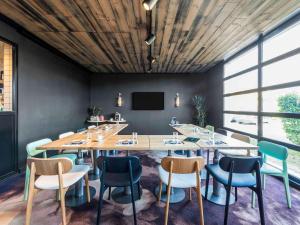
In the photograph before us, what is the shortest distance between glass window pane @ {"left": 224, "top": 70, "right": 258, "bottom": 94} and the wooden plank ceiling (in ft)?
2.55

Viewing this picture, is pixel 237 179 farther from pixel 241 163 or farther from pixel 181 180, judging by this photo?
pixel 181 180

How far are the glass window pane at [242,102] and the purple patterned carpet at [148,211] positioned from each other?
188 centimetres

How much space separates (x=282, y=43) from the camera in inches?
117

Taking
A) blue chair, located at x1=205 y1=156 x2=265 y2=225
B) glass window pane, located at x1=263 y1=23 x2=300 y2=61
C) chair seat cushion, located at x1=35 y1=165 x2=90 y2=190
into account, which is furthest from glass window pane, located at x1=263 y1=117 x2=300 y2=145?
chair seat cushion, located at x1=35 y1=165 x2=90 y2=190

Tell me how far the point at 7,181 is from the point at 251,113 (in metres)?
4.93

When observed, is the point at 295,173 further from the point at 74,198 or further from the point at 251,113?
the point at 74,198

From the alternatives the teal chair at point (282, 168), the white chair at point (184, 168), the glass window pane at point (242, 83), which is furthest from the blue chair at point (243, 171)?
the glass window pane at point (242, 83)

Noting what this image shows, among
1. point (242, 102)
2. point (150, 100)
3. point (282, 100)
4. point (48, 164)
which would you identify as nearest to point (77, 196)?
point (48, 164)

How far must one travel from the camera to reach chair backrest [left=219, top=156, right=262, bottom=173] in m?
1.67

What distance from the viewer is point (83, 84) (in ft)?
19.0

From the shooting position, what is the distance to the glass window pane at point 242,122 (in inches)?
145

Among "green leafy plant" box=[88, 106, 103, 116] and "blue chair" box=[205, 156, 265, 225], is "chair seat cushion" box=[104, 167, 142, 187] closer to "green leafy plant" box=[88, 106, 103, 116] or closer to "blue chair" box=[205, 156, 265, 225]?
"blue chair" box=[205, 156, 265, 225]

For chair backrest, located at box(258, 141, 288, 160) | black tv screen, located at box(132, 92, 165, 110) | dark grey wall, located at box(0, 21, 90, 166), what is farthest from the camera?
black tv screen, located at box(132, 92, 165, 110)

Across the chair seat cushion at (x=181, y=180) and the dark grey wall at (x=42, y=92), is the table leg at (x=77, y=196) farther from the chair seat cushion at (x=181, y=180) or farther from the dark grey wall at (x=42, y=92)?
the dark grey wall at (x=42, y=92)
